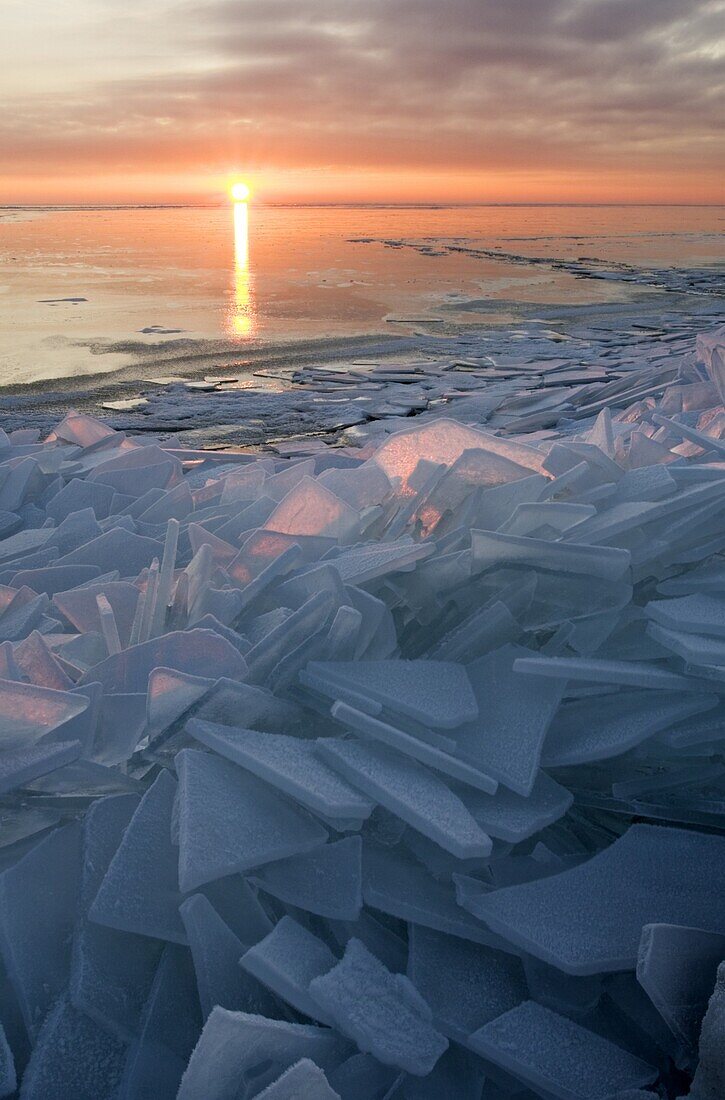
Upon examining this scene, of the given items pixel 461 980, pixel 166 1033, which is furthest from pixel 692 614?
pixel 166 1033

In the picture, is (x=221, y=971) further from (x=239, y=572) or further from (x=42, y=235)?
(x=42, y=235)

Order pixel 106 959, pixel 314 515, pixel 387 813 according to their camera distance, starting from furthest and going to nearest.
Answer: pixel 314 515 → pixel 387 813 → pixel 106 959

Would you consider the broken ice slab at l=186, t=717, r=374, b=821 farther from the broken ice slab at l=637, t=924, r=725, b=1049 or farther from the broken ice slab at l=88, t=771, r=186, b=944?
the broken ice slab at l=637, t=924, r=725, b=1049

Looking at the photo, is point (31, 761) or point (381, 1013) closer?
point (381, 1013)

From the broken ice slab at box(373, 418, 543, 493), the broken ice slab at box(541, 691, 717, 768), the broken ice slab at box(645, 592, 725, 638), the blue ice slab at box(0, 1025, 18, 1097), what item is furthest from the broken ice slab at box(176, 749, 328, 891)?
the broken ice slab at box(373, 418, 543, 493)

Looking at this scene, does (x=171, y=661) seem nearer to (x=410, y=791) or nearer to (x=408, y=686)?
(x=408, y=686)

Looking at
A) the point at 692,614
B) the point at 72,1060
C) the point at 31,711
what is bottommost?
the point at 72,1060

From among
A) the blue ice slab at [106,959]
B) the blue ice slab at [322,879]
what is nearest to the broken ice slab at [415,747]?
the blue ice slab at [322,879]

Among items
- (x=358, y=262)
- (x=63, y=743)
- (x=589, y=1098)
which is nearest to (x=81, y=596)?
(x=63, y=743)
